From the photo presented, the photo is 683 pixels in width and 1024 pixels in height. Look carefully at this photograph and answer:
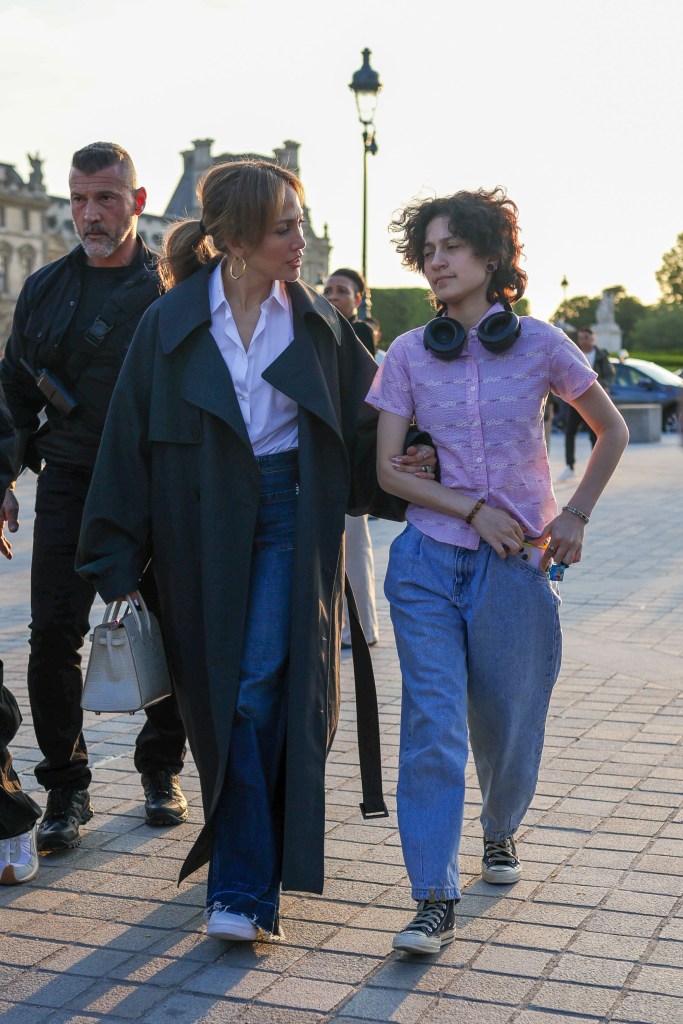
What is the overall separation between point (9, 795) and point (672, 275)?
116 metres

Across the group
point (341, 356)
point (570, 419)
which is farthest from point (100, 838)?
point (570, 419)

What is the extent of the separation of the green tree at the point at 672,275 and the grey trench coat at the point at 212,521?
114 metres

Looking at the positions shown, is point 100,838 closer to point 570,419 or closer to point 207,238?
point 207,238

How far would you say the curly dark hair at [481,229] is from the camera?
3639mm

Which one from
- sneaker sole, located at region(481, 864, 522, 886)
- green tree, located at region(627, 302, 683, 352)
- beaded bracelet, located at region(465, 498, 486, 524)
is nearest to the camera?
beaded bracelet, located at region(465, 498, 486, 524)

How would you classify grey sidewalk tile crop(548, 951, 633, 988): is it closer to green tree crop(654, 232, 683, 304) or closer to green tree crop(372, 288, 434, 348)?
green tree crop(372, 288, 434, 348)

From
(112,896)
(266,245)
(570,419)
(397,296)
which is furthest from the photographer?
(397,296)

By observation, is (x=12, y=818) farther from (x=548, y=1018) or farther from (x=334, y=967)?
(x=548, y=1018)

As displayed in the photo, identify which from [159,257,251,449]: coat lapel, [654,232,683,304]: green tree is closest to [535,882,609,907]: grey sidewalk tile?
[159,257,251,449]: coat lapel

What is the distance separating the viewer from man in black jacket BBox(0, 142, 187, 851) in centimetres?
446

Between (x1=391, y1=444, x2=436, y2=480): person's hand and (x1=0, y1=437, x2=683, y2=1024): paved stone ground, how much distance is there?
3.68 feet

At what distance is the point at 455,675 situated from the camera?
361 cm

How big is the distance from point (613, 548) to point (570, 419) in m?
5.80

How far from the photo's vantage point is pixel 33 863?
409cm
